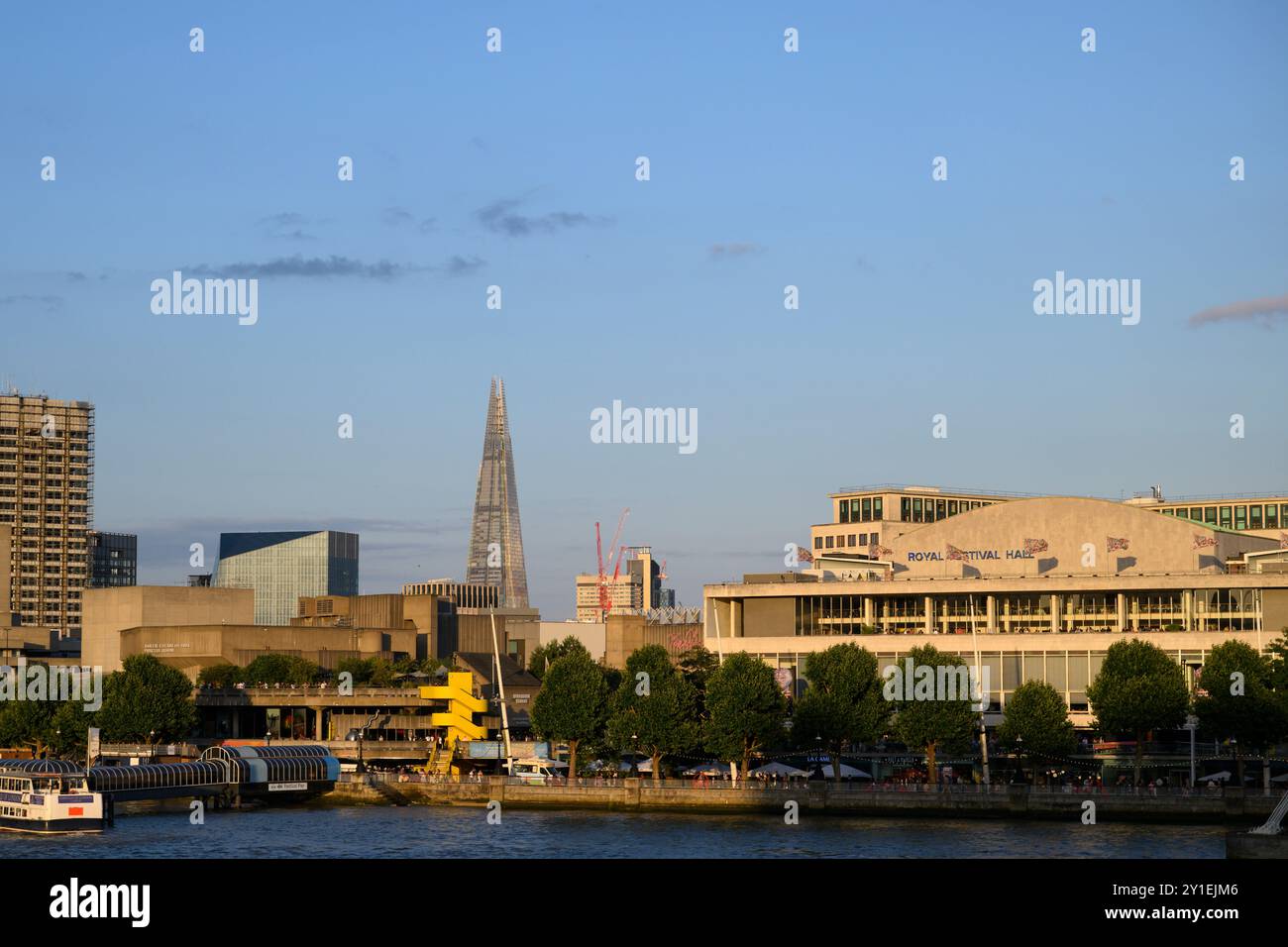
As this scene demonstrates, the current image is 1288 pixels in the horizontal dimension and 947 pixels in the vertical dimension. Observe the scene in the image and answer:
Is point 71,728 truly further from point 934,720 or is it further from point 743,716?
point 934,720

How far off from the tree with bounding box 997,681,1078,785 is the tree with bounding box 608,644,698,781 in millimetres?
22748

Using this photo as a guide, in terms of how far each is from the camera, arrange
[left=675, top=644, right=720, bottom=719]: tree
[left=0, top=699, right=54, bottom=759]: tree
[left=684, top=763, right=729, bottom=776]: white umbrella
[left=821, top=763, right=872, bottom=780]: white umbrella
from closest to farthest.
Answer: [left=821, top=763, right=872, bottom=780]: white umbrella → [left=684, top=763, right=729, bottom=776]: white umbrella → [left=675, top=644, right=720, bottom=719]: tree → [left=0, top=699, right=54, bottom=759]: tree

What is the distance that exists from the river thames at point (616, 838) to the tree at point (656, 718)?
10.4 meters

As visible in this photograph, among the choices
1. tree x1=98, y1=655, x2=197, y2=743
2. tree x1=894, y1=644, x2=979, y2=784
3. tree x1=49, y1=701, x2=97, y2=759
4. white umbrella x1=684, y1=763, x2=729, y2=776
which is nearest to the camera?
tree x1=894, y1=644, x2=979, y2=784

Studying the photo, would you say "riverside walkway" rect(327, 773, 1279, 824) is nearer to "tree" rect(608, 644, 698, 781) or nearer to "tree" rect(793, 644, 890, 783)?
"tree" rect(608, 644, 698, 781)

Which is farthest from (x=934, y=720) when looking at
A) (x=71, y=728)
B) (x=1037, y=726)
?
(x=71, y=728)

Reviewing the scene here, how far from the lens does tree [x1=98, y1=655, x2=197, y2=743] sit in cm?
15762

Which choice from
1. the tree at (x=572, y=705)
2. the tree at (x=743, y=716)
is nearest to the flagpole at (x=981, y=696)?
the tree at (x=743, y=716)

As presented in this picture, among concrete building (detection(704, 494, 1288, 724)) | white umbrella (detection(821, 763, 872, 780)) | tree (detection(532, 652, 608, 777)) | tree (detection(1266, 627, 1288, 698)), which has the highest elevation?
concrete building (detection(704, 494, 1288, 724))

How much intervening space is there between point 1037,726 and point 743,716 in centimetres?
2003

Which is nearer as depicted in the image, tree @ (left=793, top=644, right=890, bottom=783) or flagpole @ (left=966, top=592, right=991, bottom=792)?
flagpole @ (left=966, top=592, right=991, bottom=792)

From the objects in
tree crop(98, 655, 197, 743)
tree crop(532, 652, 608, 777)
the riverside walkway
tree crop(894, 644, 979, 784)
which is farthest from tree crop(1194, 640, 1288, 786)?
tree crop(98, 655, 197, 743)
